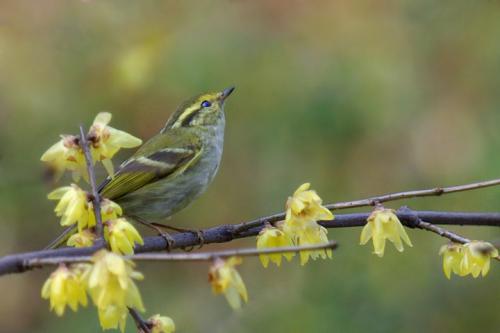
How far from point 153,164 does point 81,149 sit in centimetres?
166

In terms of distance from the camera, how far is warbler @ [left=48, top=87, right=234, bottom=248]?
4.41 metres

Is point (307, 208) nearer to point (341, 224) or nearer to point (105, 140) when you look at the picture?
point (341, 224)

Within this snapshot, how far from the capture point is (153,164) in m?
4.65

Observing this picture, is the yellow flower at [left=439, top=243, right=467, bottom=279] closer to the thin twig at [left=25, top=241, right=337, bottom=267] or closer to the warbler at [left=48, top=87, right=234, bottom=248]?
the thin twig at [left=25, top=241, right=337, bottom=267]

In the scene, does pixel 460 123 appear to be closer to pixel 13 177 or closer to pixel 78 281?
pixel 13 177

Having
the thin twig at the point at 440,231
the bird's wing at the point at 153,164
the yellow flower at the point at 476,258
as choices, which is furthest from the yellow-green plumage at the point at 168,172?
the yellow flower at the point at 476,258

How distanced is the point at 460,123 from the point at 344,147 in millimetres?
1094

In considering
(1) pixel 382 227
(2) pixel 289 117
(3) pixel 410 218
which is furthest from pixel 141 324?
(2) pixel 289 117

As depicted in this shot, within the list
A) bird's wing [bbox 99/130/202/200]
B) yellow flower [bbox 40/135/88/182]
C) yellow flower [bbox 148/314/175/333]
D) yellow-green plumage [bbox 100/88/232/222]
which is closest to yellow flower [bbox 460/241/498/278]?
yellow flower [bbox 148/314/175/333]

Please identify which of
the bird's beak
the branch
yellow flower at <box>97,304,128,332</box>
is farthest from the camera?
the bird's beak

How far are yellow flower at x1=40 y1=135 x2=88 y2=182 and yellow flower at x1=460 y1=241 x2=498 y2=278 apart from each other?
1536mm

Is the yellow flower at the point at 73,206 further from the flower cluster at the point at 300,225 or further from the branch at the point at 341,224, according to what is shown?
the flower cluster at the point at 300,225

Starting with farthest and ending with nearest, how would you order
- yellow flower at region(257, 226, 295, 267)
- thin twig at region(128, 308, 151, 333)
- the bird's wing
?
the bird's wing
yellow flower at region(257, 226, 295, 267)
thin twig at region(128, 308, 151, 333)

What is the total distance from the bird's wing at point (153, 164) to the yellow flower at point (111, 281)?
179 cm
